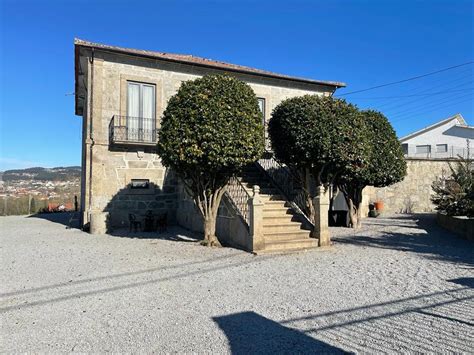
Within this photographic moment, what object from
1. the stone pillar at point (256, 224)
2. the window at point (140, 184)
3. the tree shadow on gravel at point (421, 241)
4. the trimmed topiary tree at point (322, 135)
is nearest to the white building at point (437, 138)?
the tree shadow on gravel at point (421, 241)

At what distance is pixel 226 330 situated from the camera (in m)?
3.80

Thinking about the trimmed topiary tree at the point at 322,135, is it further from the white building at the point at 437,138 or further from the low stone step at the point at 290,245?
the white building at the point at 437,138

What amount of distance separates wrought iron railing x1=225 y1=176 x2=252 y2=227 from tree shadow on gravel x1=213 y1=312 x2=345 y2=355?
4.44 metres

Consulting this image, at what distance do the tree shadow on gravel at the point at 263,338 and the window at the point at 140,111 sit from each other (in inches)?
406

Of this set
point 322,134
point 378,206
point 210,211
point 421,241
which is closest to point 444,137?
point 378,206

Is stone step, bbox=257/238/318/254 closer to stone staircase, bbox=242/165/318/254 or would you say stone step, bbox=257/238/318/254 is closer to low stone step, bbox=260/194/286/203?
stone staircase, bbox=242/165/318/254

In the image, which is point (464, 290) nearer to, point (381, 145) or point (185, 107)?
point (185, 107)

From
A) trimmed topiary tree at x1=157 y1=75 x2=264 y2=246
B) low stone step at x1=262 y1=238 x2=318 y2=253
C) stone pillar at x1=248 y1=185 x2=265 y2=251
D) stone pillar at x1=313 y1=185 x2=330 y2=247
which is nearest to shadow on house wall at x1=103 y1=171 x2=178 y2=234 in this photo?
trimmed topiary tree at x1=157 y1=75 x2=264 y2=246

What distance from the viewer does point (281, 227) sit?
905 cm

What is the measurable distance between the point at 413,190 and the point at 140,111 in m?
15.8

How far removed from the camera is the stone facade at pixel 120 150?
12727 mm

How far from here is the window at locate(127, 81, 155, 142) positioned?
13.3m

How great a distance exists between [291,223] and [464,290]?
15.0 ft

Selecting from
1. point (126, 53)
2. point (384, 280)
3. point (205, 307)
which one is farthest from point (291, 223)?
point (126, 53)
